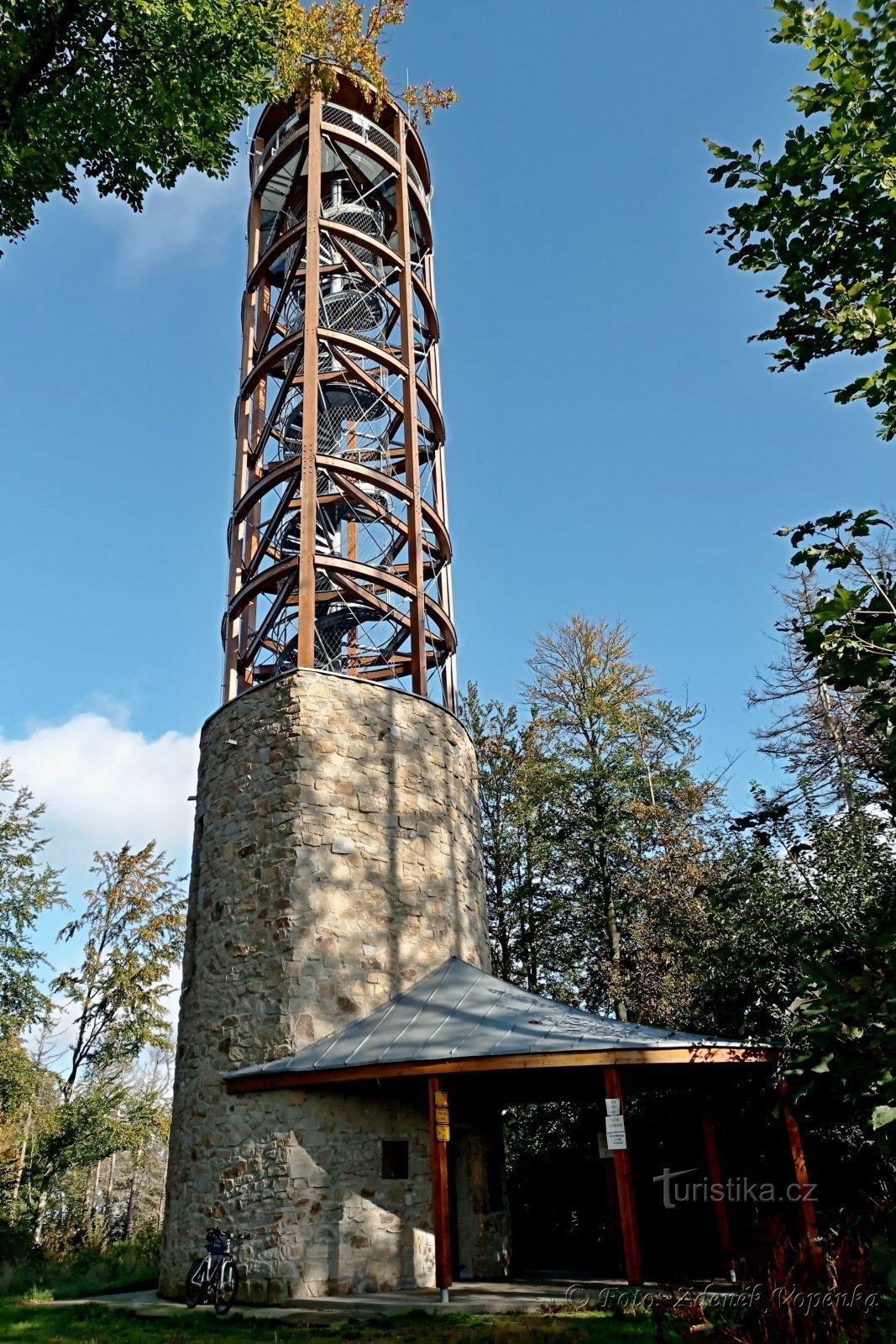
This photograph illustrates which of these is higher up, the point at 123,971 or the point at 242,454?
the point at 242,454

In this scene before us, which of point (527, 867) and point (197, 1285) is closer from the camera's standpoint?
point (197, 1285)

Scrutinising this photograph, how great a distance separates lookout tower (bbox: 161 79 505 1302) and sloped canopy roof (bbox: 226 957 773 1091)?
0.35 m

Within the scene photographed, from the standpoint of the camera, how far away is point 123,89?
7.95 meters

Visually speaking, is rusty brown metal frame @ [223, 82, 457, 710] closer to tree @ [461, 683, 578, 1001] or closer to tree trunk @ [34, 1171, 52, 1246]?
tree @ [461, 683, 578, 1001]

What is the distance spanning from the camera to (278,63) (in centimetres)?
900

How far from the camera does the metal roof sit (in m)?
9.00

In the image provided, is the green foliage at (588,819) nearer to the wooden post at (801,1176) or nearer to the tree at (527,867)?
the tree at (527,867)

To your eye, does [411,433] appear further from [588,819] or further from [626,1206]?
[626,1206]

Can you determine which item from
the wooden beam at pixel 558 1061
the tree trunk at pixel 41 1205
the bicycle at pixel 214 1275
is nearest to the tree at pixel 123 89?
the wooden beam at pixel 558 1061

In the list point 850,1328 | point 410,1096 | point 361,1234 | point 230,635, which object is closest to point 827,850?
point 410,1096

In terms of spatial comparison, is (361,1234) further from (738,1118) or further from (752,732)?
(752,732)

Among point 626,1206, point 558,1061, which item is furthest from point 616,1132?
point 558,1061

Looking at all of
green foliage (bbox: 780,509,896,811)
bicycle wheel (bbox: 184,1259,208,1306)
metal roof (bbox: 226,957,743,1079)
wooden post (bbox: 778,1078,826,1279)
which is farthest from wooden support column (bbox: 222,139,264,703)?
green foliage (bbox: 780,509,896,811)

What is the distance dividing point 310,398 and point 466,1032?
901 centimetres
